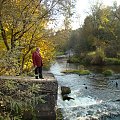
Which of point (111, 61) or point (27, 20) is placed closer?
point (27, 20)

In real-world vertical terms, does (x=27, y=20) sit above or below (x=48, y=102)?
above

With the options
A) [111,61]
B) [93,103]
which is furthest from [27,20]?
[111,61]

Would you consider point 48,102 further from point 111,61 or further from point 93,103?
point 111,61

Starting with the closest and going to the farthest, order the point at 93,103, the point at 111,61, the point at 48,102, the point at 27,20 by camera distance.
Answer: the point at 48,102, the point at 27,20, the point at 93,103, the point at 111,61

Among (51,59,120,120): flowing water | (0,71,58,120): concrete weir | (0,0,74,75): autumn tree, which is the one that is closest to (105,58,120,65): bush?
(51,59,120,120): flowing water

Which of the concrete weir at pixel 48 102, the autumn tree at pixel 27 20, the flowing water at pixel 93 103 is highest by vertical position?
the autumn tree at pixel 27 20


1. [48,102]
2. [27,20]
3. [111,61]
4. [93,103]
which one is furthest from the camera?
[111,61]

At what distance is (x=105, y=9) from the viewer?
63.5m

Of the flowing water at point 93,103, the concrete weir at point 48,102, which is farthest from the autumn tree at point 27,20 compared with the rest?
the concrete weir at point 48,102

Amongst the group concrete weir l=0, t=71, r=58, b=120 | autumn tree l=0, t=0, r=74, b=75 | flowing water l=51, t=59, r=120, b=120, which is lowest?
flowing water l=51, t=59, r=120, b=120

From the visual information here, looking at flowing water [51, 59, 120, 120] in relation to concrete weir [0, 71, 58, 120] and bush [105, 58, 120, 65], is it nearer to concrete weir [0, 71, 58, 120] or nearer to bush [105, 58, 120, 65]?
concrete weir [0, 71, 58, 120]

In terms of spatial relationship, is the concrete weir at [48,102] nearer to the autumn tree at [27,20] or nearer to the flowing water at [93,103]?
the flowing water at [93,103]

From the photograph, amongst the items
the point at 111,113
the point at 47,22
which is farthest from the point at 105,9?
the point at 111,113

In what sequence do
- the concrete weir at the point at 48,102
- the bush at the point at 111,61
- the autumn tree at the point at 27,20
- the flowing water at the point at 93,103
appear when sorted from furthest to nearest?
the bush at the point at 111,61 < the autumn tree at the point at 27,20 < the flowing water at the point at 93,103 < the concrete weir at the point at 48,102
